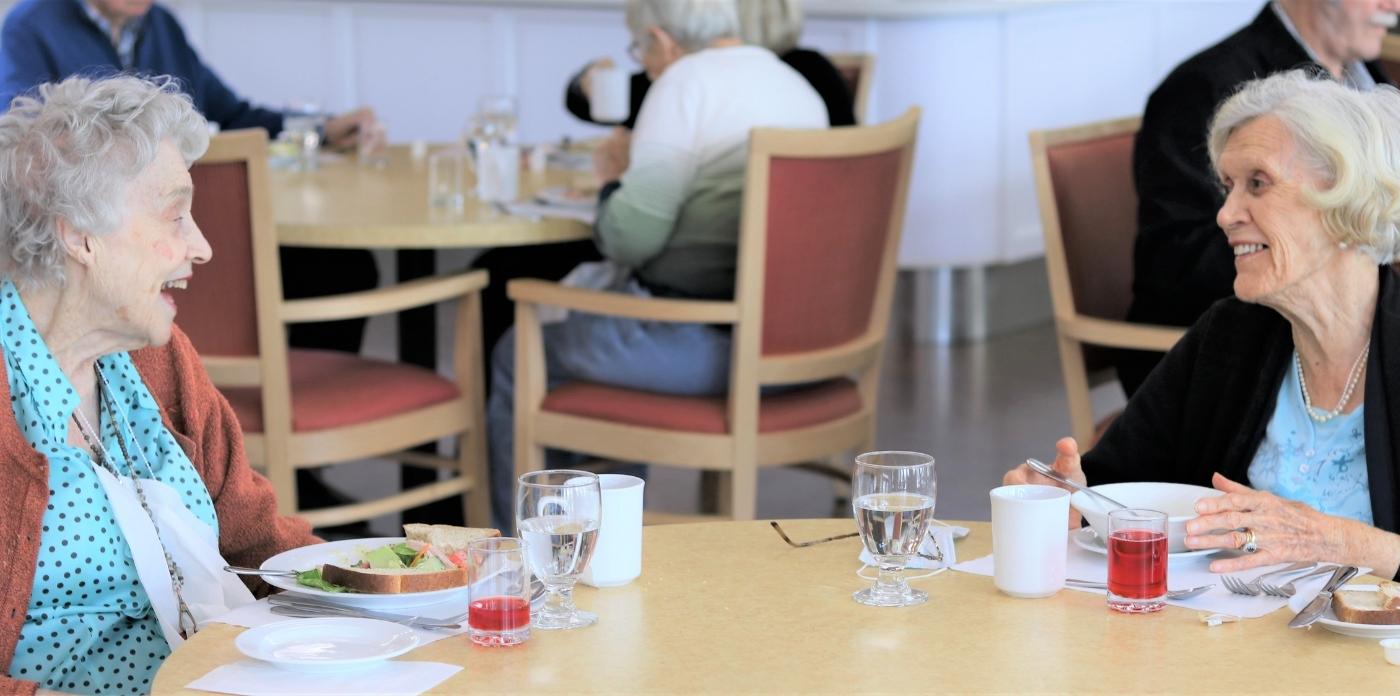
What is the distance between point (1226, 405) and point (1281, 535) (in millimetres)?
430

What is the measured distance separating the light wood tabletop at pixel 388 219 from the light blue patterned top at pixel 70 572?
141cm

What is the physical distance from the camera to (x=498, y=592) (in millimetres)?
1381

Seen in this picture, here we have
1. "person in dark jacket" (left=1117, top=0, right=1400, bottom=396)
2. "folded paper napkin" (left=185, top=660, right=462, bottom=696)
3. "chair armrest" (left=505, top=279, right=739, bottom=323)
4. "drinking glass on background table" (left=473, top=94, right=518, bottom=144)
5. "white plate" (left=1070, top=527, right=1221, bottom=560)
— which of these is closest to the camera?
"folded paper napkin" (left=185, top=660, right=462, bottom=696)

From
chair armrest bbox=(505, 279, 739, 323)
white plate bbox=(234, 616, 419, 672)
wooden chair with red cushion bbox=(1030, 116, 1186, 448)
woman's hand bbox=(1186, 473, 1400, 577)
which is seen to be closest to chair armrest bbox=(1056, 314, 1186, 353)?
wooden chair with red cushion bbox=(1030, 116, 1186, 448)

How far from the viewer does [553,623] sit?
1.44m

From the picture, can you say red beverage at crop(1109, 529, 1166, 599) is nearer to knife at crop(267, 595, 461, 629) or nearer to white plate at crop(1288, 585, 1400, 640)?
white plate at crop(1288, 585, 1400, 640)

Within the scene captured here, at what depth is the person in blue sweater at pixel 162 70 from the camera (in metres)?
3.86

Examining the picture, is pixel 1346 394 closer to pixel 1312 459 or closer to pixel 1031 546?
pixel 1312 459

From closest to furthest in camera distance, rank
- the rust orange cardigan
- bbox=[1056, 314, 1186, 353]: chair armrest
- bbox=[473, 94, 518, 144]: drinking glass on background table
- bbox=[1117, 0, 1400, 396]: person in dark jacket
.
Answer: the rust orange cardigan
bbox=[1056, 314, 1186, 353]: chair armrest
bbox=[1117, 0, 1400, 396]: person in dark jacket
bbox=[473, 94, 518, 144]: drinking glass on background table

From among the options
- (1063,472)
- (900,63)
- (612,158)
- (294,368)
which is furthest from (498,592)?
(900,63)

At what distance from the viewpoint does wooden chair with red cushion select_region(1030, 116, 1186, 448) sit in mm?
3043

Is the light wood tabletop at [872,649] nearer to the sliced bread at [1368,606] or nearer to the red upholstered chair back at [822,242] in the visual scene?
the sliced bread at [1368,606]

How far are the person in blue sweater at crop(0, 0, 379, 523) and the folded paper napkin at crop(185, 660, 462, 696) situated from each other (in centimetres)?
248

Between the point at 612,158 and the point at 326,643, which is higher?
the point at 612,158
